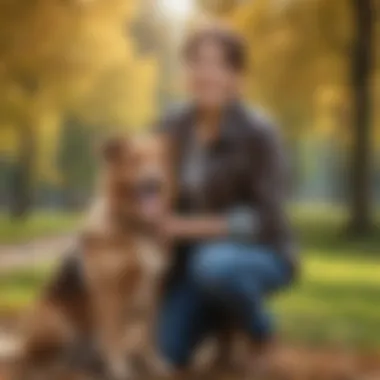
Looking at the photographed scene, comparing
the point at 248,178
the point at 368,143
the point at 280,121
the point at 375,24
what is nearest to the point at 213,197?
the point at 248,178

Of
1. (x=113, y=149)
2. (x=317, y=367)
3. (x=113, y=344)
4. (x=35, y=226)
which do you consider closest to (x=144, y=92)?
(x=113, y=149)

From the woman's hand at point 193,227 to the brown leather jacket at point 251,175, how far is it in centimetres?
2

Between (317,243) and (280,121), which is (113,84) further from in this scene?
(317,243)

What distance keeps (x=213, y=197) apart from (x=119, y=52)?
1.06ft

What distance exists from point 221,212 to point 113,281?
0.24 m

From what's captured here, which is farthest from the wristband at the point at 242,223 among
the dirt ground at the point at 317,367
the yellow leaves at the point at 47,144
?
the yellow leaves at the point at 47,144

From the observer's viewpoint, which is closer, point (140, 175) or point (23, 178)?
point (140, 175)

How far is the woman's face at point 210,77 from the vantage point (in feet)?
5.12

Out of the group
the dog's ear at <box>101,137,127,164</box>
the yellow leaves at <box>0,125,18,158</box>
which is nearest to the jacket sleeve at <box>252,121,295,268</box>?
the dog's ear at <box>101,137,127,164</box>

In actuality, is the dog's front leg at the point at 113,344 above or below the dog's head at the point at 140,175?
below

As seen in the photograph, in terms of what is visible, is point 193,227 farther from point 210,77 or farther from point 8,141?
point 8,141

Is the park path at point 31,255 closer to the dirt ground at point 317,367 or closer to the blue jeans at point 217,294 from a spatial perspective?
the blue jeans at point 217,294

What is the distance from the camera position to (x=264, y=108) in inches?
61.6

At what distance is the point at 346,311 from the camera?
5.06 feet
